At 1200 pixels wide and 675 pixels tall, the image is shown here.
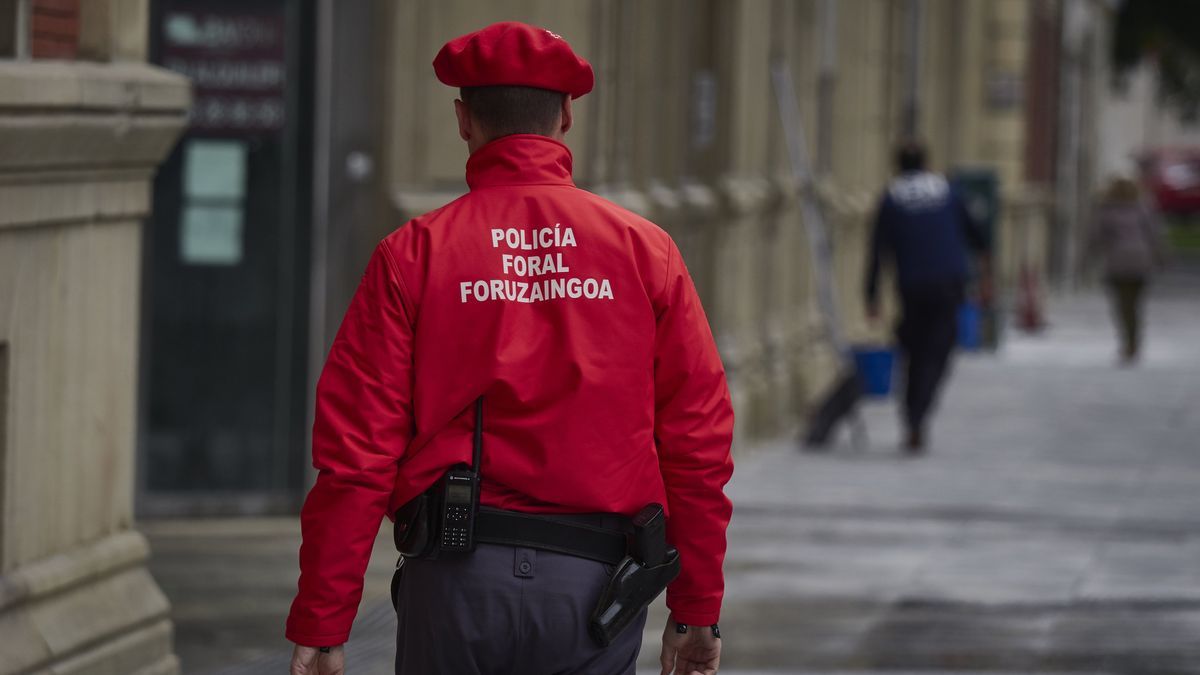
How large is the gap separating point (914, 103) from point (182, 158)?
35.6ft

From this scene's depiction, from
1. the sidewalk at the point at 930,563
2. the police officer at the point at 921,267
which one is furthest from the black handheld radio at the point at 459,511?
the police officer at the point at 921,267

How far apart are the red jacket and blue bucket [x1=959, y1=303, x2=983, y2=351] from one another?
17.5m

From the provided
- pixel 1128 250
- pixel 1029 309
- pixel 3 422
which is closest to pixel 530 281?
pixel 3 422

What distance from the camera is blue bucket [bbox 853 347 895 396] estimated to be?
14594mm

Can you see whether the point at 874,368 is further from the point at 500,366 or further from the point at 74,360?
the point at 500,366

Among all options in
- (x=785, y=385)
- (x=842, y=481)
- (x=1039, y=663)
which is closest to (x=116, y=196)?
(x=1039, y=663)

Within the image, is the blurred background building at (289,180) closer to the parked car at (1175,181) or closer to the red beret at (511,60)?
the red beret at (511,60)

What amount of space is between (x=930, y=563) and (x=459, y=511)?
6.38m

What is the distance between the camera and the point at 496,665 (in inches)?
152

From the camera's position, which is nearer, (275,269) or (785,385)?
(275,269)

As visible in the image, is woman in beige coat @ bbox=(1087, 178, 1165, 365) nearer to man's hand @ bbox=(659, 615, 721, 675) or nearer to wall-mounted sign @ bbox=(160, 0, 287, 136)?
wall-mounted sign @ bbox=(160, 0, 287, 136)

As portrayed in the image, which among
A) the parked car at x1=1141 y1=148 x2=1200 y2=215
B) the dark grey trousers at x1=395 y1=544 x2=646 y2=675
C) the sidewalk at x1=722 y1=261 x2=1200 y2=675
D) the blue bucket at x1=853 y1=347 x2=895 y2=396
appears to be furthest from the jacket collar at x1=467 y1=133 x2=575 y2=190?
the parked car at x1=1141 y1=148 x2=1200 y2=215

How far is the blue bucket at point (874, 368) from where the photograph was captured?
1459 centimetres

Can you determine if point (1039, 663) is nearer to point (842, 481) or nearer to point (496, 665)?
point (496, 665)
